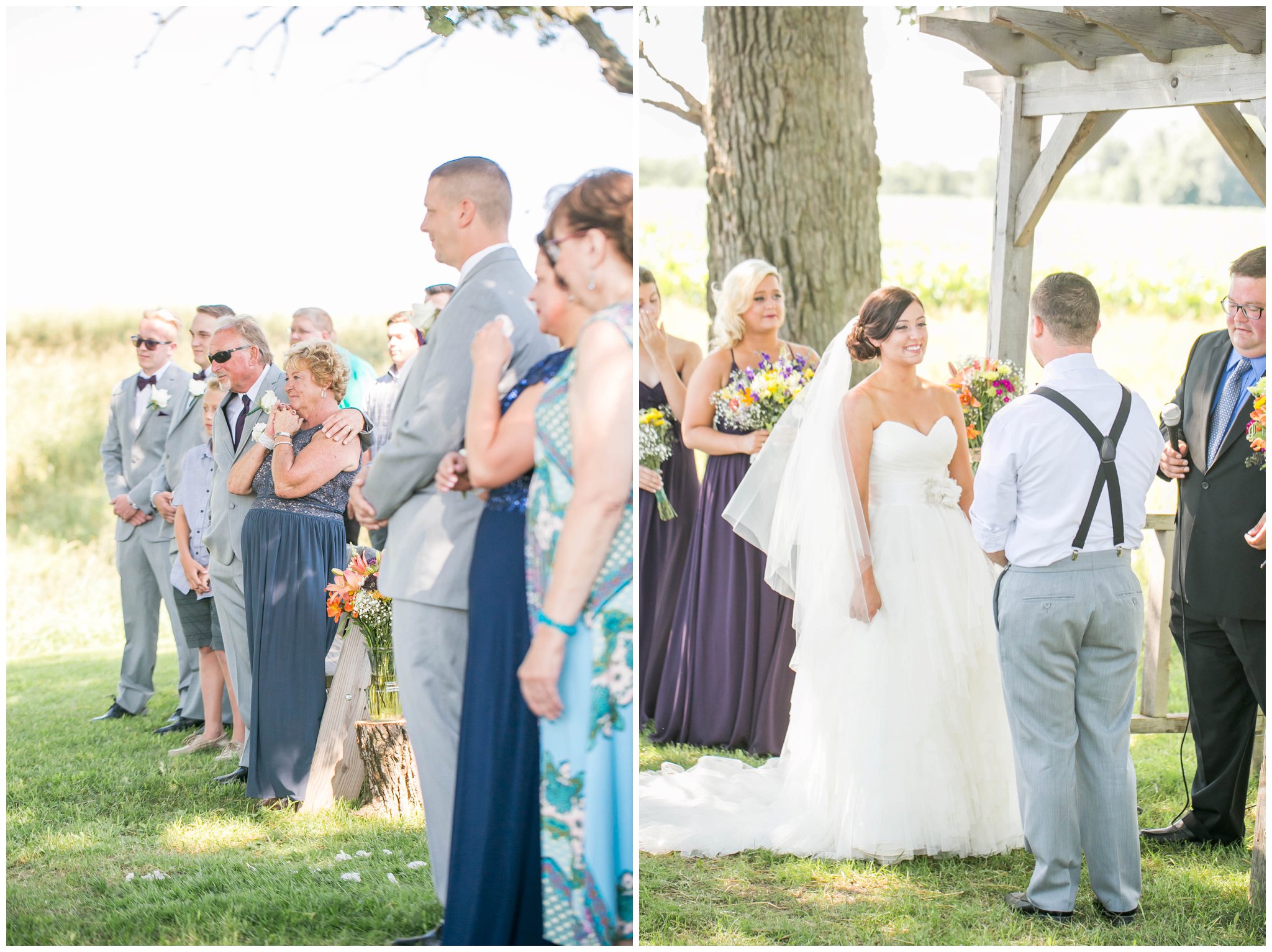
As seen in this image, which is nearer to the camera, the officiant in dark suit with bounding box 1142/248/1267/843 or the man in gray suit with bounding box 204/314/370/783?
the officiant in dark suit with bounding box 1142/248/1267/843

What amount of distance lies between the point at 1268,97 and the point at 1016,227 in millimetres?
2038

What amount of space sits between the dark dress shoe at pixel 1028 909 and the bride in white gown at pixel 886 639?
1.55 feet

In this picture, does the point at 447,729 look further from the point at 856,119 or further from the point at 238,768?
the point at 856,119

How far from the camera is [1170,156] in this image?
25.0 m

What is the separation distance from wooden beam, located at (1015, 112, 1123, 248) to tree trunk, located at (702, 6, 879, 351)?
1.81 metres

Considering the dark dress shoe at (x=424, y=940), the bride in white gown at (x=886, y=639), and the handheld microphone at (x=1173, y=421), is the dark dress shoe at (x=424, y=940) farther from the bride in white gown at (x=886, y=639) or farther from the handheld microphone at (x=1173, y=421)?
the handheld microphone at (x=1173, y=421)

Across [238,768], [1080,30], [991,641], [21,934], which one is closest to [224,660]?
[238,768]

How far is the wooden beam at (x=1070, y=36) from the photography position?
16.7 feet

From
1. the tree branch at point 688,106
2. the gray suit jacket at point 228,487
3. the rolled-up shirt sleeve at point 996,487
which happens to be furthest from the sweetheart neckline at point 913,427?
the tree branch at point 688,106

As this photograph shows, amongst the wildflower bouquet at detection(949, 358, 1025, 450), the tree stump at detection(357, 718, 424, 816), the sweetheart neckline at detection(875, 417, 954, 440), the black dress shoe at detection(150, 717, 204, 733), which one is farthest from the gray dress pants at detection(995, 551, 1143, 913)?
the black dress shoe at detection(150, 717, 204, 733)

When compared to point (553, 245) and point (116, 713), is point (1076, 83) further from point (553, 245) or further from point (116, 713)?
point (116, 713)

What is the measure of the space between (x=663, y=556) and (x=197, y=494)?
8.08 feet

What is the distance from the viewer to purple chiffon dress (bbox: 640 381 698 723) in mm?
6359

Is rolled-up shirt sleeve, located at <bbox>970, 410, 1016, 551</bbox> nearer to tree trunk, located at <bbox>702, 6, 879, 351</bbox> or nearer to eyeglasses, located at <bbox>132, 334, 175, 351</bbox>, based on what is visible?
tree trunk, located at <bbox>702, 6, 879, 351</bbox>
